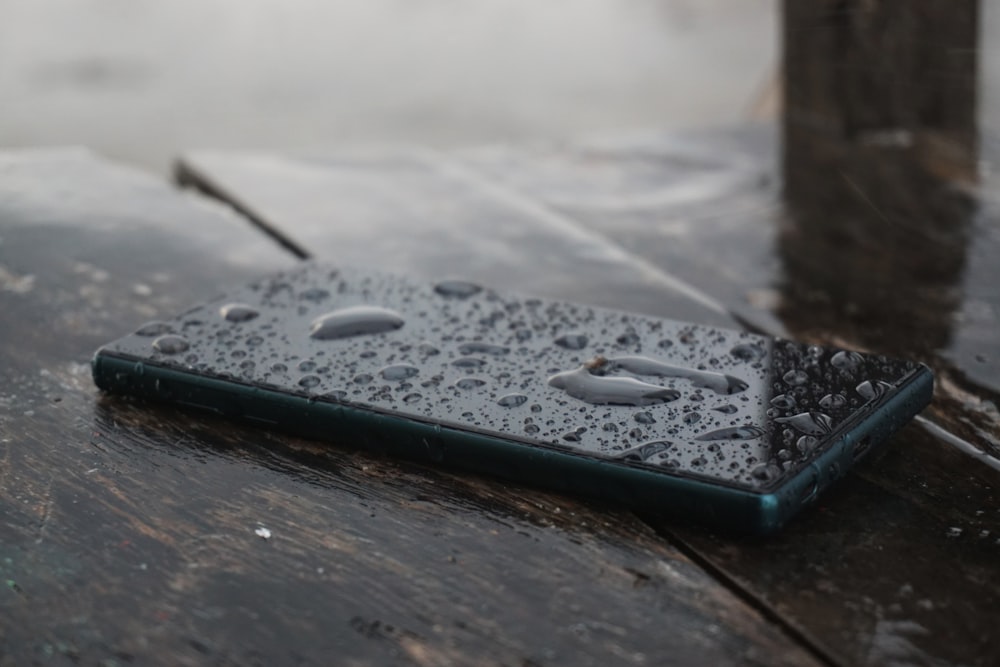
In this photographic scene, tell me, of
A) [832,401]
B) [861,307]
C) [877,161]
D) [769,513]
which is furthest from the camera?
[877,161]

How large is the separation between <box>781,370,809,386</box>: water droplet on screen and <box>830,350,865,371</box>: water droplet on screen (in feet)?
0.10

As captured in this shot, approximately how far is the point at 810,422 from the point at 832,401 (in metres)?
0.04

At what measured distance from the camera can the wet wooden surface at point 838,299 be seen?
28.3 inches

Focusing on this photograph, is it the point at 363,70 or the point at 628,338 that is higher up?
the point at 363,70

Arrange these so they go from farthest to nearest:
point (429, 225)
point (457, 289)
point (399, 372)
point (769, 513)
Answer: point (429, 225), point (457, 289), point (399, 372), point (769, 513)

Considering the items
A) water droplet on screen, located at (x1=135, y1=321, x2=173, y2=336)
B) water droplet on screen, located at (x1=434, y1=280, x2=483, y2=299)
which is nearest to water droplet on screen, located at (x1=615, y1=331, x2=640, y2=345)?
water droplet on screen, located at (x1=434, y1=280, x2=483, y2=299)

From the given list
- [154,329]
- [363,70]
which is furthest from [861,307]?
[363,70]

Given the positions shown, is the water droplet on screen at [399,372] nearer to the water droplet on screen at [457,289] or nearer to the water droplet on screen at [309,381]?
the water droplet on screen at [309,381]

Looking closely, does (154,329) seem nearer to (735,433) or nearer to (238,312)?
(238,312)

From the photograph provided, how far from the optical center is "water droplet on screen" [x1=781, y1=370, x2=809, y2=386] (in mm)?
933

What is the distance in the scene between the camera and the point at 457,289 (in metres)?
1.21

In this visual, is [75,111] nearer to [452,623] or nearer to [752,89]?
[752,89]

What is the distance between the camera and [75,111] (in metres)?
5.05

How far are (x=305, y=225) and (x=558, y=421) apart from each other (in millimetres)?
913
